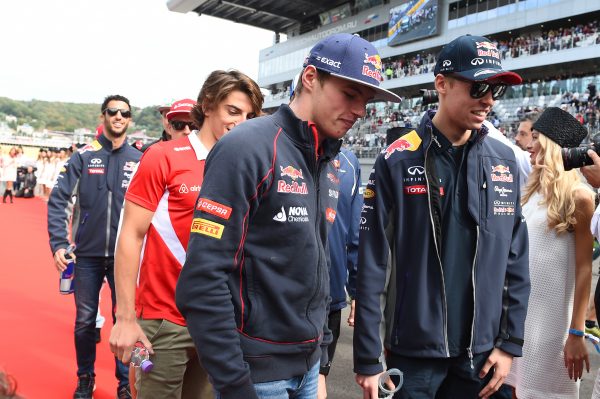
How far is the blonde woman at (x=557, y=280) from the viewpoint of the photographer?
2809mm

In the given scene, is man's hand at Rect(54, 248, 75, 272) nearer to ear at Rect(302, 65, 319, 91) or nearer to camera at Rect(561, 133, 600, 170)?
ear at Rect(302, 65, 319, 91)

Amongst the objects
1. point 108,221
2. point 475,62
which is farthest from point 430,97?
point 108,221

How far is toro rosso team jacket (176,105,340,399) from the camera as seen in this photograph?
1.54 metres

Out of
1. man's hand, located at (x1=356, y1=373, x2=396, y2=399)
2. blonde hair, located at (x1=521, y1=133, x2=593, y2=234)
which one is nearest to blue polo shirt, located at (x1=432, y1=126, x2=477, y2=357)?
man's hand, located at (x1=356, y1=373, x2=396, y2=399)

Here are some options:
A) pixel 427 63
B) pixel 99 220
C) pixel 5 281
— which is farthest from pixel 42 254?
pixel 427 63

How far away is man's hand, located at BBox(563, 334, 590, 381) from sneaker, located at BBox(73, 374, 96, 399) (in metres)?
3.06

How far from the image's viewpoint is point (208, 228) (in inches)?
62.0

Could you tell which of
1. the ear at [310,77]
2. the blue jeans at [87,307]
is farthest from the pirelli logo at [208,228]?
the blue jeans at [87,307]

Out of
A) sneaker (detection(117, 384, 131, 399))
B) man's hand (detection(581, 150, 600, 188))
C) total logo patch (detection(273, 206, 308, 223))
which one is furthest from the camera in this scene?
sneaker (detection(117, 384, 131, 399))

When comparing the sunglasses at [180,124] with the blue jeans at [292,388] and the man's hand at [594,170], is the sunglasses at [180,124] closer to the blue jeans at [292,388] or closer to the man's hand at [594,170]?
the blue jeans at [292,388]

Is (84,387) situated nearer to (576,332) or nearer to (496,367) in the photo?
(496,367)

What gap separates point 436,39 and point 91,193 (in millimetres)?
39342

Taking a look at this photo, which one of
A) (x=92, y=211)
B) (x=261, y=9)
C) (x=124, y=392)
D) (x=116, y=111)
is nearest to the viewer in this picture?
(x=124, y=392)

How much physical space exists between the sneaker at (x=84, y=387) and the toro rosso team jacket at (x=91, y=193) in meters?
0.95
